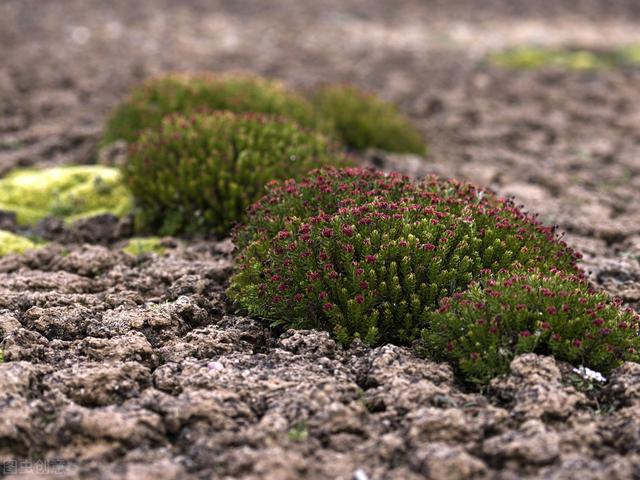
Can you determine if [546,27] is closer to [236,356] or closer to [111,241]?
[111,241]

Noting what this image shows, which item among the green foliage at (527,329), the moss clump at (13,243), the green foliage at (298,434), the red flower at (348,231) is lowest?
the moss clump at (13,243)

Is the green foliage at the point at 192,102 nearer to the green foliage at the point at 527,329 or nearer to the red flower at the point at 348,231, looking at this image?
the red flower at the point at 348,231

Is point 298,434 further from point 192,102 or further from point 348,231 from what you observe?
point 192,102

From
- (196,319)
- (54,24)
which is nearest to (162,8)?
(54,24)

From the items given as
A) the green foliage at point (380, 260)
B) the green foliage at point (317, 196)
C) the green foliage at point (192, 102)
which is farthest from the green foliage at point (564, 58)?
the green foliage at point (380, 260)

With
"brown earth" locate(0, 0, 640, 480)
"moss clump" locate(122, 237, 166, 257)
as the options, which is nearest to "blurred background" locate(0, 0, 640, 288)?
"brown earth" locate(0, 0, 640, 480)

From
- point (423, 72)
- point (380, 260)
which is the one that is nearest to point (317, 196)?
point (380, 260)
